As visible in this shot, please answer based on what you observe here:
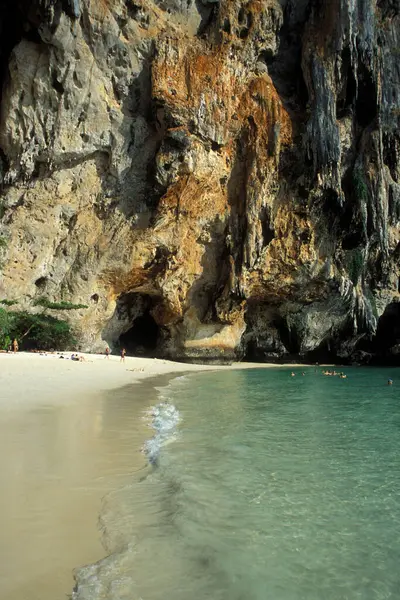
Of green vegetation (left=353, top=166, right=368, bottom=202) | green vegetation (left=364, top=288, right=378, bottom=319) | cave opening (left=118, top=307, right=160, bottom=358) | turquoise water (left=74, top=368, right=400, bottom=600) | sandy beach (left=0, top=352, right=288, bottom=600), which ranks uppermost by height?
green vegetation (left=353, top=166, right=368, bottom=202)

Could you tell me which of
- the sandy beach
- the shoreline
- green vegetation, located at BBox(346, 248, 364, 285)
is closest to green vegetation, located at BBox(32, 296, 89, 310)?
the shoreline

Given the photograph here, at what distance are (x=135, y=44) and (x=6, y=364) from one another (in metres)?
18.3

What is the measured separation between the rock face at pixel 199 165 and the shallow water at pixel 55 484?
600 inches

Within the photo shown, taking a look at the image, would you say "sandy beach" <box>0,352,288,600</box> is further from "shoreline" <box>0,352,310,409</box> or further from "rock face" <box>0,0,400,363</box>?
"rock face" <box>0,0,400,363</box>

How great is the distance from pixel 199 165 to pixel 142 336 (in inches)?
507

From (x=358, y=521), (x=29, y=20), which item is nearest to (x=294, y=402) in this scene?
(x=358, y=521)

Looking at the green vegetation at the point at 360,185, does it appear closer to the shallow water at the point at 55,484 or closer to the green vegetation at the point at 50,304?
the green vegetation at the point at 50,304

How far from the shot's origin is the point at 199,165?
22312mm

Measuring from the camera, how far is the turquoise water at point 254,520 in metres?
2.60

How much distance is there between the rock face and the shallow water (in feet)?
50.0

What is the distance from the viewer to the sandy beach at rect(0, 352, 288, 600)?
8.20ft

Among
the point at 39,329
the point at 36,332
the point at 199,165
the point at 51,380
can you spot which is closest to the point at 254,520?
the point at 51,380

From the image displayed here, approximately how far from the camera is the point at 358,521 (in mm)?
3617

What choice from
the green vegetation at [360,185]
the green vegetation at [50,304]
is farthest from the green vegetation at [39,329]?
the green vegetation at [360,185]
